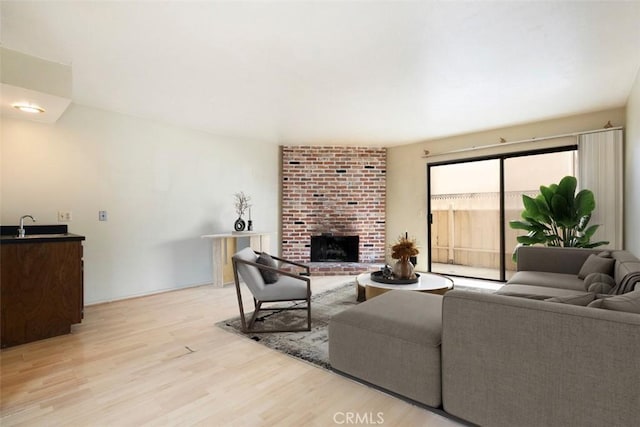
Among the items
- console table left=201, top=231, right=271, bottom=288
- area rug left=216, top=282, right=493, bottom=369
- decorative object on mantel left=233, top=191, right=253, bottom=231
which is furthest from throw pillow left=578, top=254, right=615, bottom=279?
decorative object on mantel left=233, top=191, right=253, bottom=231

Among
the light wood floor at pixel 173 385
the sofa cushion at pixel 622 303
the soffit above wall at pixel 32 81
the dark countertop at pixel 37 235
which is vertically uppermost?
the soffit above wall at pixel 32 81

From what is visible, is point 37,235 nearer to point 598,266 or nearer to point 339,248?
point 339,248

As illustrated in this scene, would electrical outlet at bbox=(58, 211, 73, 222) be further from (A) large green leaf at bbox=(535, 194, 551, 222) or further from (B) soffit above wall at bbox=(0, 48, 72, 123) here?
(A) large green leaf at bbox=(535, 194, 551, 222)

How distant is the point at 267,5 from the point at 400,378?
7.74ft

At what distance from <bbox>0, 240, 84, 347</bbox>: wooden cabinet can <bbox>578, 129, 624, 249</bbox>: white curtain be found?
6.00m

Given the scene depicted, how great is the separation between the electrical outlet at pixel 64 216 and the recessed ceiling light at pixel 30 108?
1.12 metres

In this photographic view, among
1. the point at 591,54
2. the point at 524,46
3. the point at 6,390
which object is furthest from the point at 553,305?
the point at 6,390

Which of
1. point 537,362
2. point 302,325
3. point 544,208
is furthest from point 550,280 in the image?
point 302,325

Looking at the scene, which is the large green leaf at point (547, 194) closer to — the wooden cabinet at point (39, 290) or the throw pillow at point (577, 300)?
the throw pillow at point (577, 300)

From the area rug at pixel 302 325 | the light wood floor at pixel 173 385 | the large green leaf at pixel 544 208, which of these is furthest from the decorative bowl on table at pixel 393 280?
the large green leaf at pixel 544 208

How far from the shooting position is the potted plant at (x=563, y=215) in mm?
3682

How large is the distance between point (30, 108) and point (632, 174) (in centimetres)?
623

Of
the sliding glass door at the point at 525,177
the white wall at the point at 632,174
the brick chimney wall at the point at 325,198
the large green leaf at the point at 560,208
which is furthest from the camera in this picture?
the brick chimney wall at the point at 325,198

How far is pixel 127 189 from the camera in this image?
3.99m
